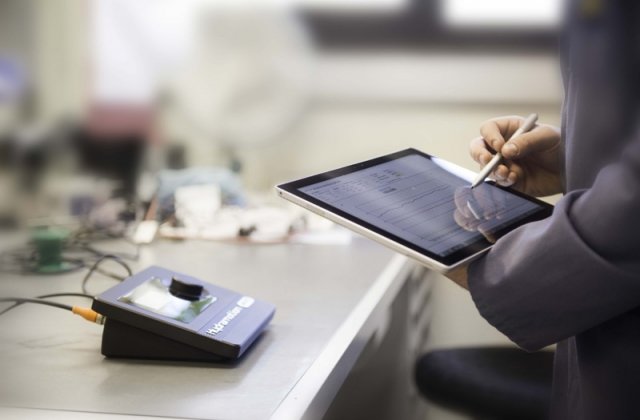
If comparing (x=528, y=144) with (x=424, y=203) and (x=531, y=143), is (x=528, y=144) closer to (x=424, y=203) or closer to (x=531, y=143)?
(x=531, y=143)

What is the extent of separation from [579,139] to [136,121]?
1404 millimetres

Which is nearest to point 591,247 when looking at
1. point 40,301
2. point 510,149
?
point 510,149

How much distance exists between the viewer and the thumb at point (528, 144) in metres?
0.87

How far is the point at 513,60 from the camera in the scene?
1801mm

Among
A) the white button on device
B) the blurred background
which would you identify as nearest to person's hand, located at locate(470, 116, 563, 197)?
the white button on device

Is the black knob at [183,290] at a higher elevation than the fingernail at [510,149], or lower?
lower

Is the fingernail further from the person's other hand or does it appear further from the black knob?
the black knob

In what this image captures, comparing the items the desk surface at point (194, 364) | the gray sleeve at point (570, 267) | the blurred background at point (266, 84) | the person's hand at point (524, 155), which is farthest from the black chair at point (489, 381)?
the blurred background at point (266, 84)

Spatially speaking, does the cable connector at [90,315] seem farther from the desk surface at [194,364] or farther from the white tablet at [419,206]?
the white tablet at [419,206]

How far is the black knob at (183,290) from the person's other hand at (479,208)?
295mm

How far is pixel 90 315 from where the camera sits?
777 mm

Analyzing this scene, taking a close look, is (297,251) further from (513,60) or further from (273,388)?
(513,60)

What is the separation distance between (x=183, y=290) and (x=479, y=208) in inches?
13.2

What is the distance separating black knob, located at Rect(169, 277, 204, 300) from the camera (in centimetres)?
80
